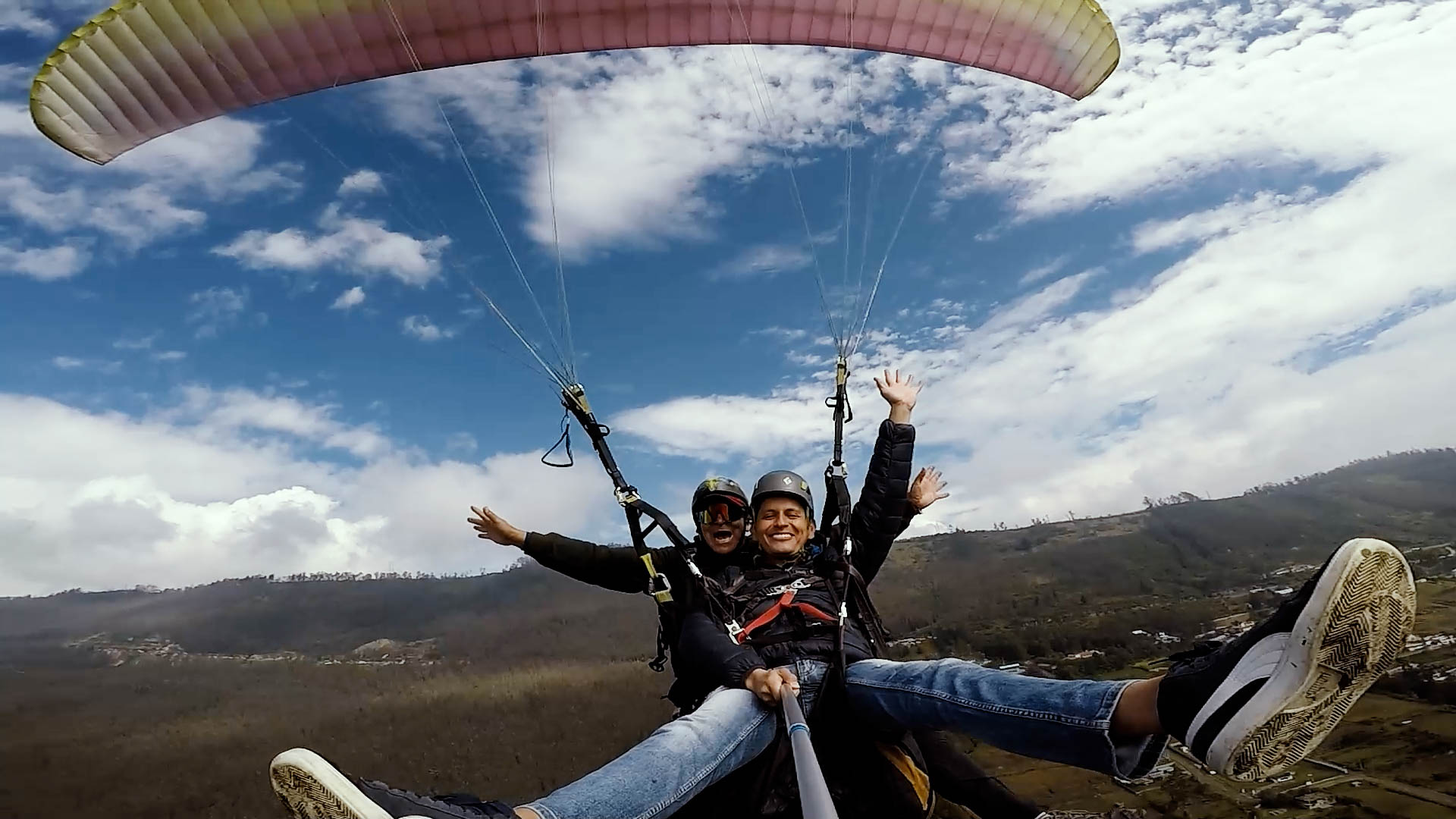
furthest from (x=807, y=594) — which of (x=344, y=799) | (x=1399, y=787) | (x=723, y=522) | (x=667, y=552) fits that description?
(x=1399, y=787)

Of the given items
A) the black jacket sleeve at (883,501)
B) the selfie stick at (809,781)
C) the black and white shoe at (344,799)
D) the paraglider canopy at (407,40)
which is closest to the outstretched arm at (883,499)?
the black jacket sleeve at (883,501)

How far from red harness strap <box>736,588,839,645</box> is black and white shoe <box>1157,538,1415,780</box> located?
1457mm

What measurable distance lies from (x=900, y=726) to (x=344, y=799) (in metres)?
1.87

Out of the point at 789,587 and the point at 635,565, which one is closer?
the point at 789,587

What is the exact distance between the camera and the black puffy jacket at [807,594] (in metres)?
2.98

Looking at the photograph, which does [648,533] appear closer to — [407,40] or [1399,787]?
[407,40]

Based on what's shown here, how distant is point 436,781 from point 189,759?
1233cm

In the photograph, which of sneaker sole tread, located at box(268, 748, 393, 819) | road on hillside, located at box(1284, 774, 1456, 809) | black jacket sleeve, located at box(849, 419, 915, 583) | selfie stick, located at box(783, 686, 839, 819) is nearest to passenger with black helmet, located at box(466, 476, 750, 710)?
black jacket sleeve, located at box(849, 419, 915, 583)

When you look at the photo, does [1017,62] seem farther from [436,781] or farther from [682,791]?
[436,781]

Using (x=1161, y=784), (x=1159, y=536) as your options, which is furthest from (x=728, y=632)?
(x=1159, y=536)

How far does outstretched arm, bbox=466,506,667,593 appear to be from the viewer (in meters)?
4.05

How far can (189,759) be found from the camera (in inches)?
1507

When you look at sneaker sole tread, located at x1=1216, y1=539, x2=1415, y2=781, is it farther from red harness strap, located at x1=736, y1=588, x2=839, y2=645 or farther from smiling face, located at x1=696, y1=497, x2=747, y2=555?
smiling face, located at x1=696, y1=497, x2=747, y2=555

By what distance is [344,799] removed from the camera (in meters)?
1.79
